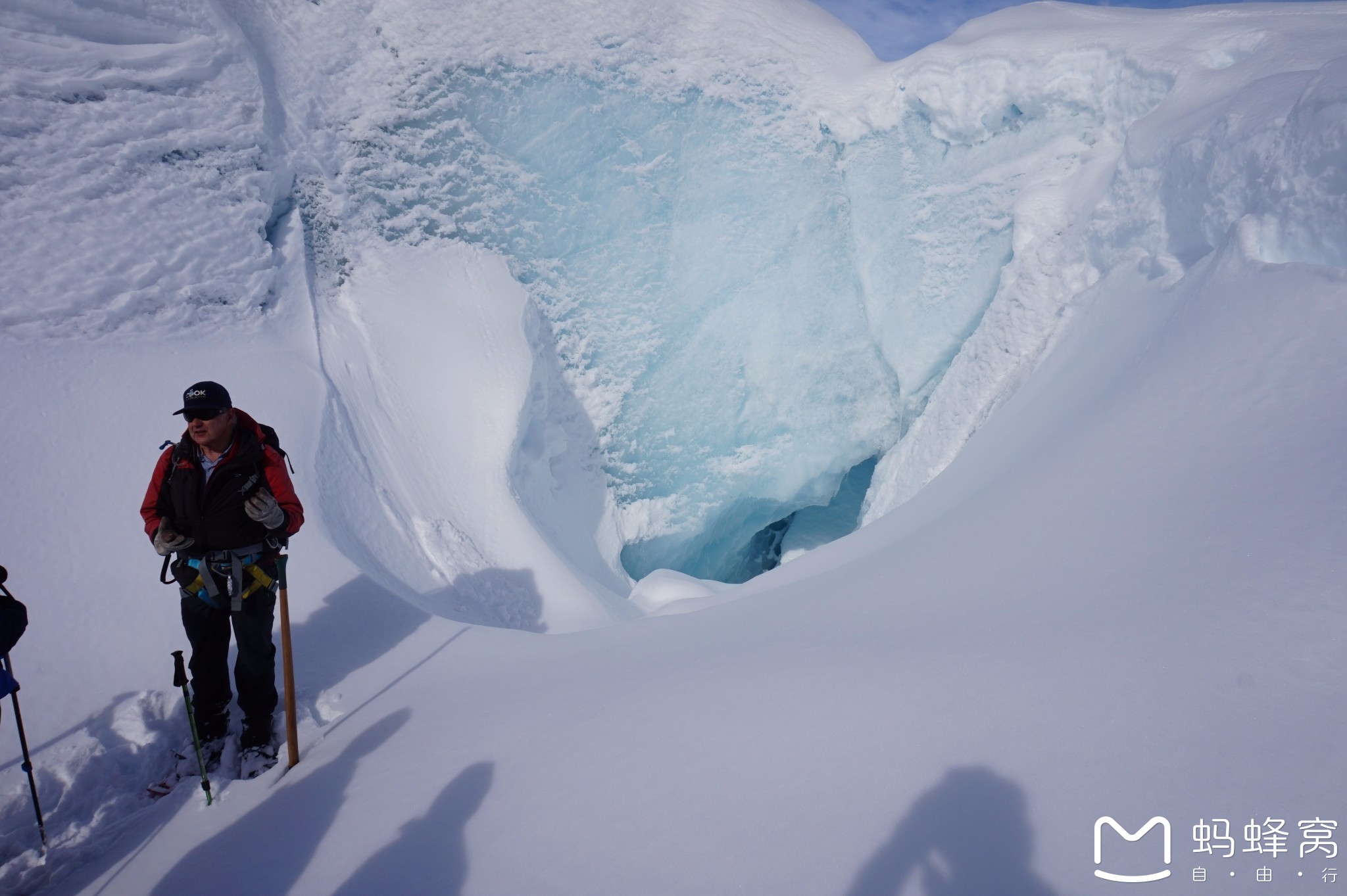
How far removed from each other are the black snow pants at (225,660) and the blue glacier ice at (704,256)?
12.9ft

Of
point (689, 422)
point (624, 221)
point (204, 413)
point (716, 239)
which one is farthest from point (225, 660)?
point (716, 239)

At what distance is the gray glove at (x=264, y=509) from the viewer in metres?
2.52

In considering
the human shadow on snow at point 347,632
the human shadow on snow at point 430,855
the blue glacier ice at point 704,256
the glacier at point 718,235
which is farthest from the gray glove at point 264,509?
the blue glacier ice at point 704,256

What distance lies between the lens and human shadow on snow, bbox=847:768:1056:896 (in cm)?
142

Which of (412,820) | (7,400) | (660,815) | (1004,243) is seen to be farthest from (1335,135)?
(7,400)

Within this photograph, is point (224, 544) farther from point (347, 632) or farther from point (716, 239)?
point (716, 239)

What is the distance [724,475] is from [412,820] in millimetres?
5438

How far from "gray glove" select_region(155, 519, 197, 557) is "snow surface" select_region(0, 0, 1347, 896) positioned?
0.73 m

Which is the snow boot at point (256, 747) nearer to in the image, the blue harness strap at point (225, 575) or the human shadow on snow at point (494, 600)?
the blue harness strap at point (225, 575)

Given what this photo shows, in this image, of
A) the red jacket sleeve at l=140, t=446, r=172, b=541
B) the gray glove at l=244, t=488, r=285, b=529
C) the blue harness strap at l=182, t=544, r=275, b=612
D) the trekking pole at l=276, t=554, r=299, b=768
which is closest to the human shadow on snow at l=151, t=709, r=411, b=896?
the trekking pole at l=276, t=554, r=299, b=768

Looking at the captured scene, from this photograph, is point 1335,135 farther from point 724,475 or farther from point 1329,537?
point 724,475

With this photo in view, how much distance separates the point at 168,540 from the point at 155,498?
0.18m

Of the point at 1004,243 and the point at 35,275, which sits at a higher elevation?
the point at 35,275

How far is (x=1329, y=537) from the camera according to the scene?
1.93 metres
